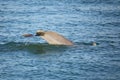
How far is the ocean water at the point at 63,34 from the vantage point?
81.6ft

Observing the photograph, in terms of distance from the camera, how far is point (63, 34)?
111 feet

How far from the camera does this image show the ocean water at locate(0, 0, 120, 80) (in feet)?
81.6

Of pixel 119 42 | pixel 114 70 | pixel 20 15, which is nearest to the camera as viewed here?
pixel 114 70

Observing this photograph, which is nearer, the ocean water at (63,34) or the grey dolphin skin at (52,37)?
the ocean water at (63,34)

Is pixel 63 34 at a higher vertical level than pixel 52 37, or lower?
lower

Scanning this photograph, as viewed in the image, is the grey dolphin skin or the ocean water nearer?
the ocean water

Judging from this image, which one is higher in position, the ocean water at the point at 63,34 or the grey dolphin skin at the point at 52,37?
the grey dolphin skin at the point at 52,37

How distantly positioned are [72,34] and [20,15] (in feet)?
28.6

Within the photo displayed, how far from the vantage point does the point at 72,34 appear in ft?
111

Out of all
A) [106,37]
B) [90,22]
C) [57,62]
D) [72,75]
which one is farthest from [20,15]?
[72,75]

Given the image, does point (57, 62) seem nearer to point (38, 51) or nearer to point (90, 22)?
point (38, 51)

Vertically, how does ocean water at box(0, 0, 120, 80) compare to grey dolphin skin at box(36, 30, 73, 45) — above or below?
below

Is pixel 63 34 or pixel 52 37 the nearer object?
pixel 52 37

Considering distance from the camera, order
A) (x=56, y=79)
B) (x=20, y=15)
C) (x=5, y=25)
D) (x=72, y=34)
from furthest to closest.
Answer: (x=20, y=15) → (x=5, y=25) → (x=72, y=34) → (x=56, y=79)
